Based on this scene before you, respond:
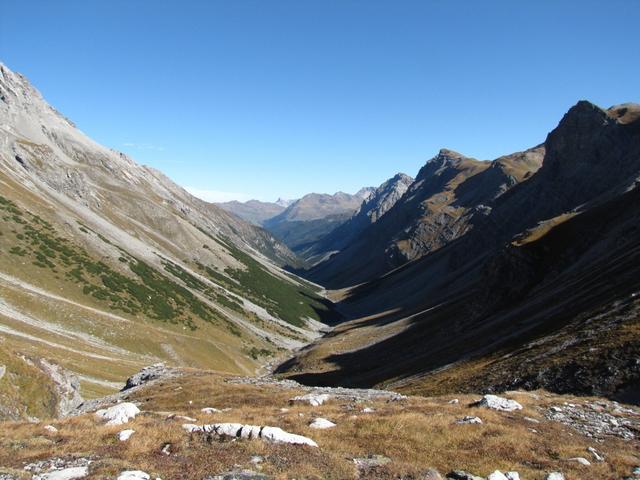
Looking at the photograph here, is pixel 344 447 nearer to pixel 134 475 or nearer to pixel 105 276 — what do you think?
pixel 134 475

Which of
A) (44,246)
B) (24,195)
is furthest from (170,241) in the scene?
(44,246)

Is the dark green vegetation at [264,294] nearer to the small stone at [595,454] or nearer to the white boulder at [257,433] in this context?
the white boulder at [257,433]

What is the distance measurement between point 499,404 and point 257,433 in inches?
556

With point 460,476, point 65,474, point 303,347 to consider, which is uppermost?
point 65,474

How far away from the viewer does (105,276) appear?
9694cm

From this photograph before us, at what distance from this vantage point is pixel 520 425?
69.5 ft

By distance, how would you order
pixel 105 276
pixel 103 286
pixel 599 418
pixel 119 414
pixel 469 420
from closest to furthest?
pixel 469 420 < pixel 119 414 < pixel 599 418 < pixel 103 286 < pixel 105 276

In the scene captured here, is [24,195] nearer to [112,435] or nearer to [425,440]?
[112,435]

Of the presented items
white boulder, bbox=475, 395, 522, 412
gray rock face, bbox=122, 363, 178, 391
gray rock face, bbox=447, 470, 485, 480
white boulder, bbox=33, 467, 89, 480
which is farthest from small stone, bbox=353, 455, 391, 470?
gray rock face, bbox=122, 363, 178, 391

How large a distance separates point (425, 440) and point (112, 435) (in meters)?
12.5

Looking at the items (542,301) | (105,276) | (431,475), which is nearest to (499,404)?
(431,475)

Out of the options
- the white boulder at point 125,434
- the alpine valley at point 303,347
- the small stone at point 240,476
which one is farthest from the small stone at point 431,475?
the white boulder at point 125,434

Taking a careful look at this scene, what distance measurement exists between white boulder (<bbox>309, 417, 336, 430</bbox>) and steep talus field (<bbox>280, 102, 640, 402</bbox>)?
1864 centimetres

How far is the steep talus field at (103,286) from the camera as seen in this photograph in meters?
61.9
